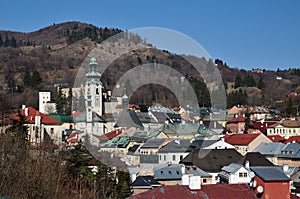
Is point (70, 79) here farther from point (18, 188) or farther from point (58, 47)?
point (18, 188)

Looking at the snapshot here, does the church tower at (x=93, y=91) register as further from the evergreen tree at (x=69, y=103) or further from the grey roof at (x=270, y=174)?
the grey roof at (x=270, y=174)

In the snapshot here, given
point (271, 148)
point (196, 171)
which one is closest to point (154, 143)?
point (271, 148)

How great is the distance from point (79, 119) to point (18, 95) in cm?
2201

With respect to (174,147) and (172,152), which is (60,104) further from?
(172,152)

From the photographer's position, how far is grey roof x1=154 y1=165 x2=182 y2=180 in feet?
85.3

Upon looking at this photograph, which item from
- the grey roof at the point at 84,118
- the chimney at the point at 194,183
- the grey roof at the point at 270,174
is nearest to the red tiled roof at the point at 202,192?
the chimney at the point at 194,183

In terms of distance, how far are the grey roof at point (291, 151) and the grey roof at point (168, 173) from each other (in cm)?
1139

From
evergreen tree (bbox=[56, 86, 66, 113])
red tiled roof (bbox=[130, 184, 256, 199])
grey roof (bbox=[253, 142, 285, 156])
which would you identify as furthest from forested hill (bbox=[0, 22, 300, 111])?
red tiled roof (bbox=[130, 184, 256, 199])

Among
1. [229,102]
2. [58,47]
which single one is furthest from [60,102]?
[58,47]

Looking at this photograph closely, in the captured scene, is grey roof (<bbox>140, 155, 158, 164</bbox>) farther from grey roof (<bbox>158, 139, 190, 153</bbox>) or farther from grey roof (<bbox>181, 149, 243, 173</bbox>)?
grey roof (<bbox>181, 149, 243, 173</bbox>)

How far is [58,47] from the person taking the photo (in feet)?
503

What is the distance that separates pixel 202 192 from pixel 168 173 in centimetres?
1165

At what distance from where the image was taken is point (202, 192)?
48.7 ft

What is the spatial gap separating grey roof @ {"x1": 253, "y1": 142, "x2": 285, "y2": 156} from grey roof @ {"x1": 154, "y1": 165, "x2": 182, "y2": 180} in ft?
41.6
